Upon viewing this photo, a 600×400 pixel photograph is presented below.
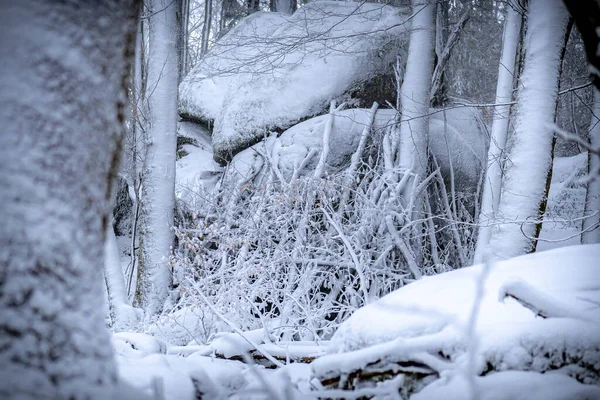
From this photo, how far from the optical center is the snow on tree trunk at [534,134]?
3629 mm

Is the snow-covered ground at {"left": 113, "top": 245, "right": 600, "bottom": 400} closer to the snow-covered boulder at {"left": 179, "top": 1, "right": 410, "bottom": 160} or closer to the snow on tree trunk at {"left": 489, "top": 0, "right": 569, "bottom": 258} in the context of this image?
the snow on tree trunk at {"left": 489, "top": 0, "right": 569, "bottom": 258}

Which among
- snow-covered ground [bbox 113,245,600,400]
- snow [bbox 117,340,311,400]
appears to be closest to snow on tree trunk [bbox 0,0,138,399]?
snow-covered ground [bbox 113,245,600,400]

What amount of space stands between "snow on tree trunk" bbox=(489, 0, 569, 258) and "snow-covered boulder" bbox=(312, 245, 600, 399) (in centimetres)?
177

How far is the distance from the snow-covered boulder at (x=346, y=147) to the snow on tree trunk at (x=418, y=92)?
37 cm

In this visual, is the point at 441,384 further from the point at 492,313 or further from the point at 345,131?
the point at 345,131

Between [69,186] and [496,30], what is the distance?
10.4 m

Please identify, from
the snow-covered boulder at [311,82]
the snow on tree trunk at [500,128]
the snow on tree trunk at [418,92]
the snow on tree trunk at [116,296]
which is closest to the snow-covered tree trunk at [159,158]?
the snow on tree trunk at [116,296]

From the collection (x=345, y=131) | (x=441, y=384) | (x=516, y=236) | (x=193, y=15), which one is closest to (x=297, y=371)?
(x=441, y=384)

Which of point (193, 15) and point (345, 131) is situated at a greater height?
point (193, 15)

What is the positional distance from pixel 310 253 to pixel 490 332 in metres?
3.42

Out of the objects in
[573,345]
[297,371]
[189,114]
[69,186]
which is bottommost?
[297,371]

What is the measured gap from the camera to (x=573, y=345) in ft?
4.69

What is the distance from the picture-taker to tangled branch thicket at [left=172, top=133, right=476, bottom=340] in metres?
4.39

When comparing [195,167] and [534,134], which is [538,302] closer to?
[534,134]
